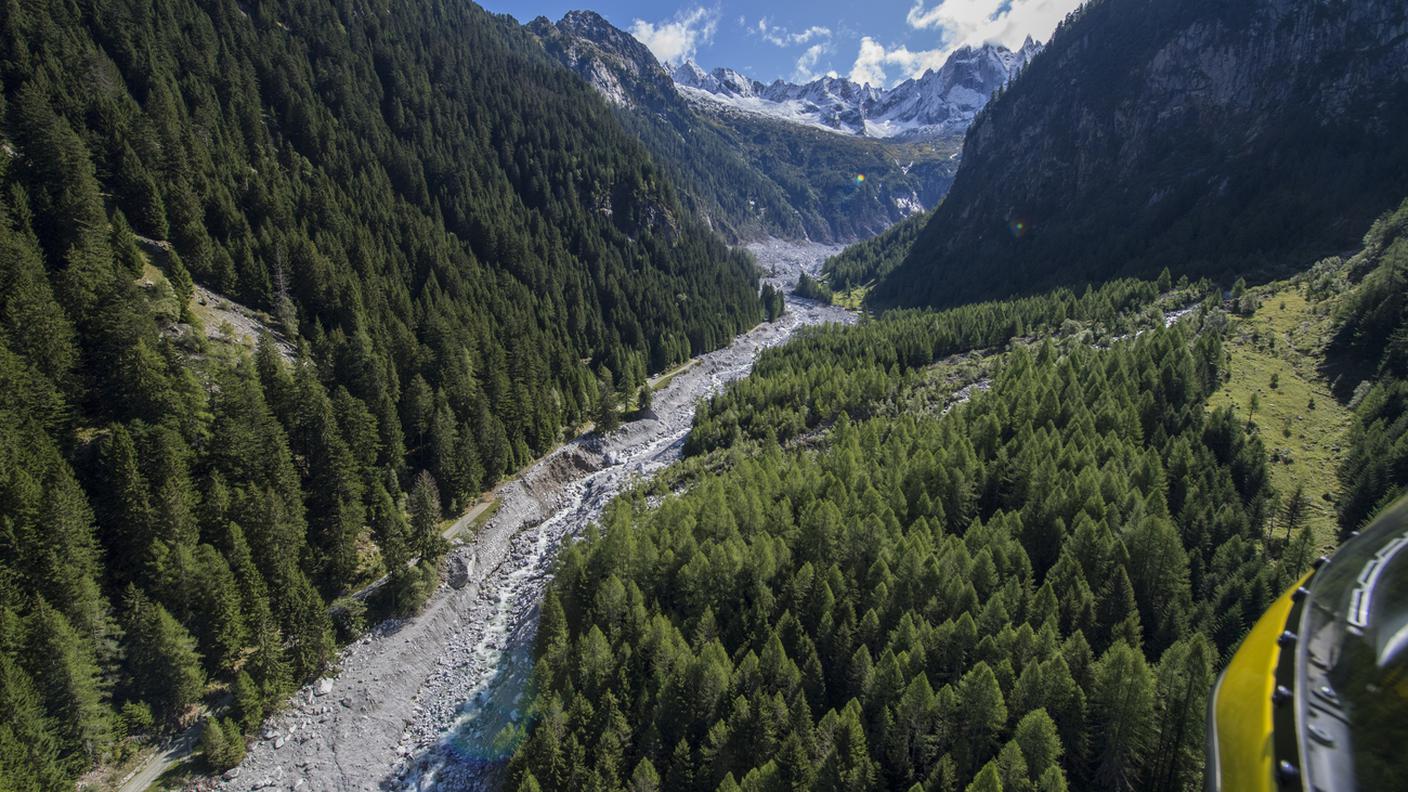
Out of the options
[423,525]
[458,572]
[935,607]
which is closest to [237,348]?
[423,525]

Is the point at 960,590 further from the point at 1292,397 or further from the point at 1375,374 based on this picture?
the point at 1375,374

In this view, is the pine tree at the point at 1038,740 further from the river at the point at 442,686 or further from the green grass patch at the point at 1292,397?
the green grass patch at the point at 1292,397

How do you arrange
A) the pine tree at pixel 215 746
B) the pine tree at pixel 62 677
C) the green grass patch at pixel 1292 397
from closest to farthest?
1. the pine tree at pixel 62 677
2. the pine tree at pixel 215 746
3. the green grass patch at pixel 1292 397

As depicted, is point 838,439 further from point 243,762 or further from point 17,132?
point 17,132

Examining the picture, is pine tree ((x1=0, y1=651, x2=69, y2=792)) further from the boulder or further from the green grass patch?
the green grass patch

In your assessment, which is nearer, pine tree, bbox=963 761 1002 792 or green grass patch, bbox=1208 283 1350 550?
pine tree, bbox=963 761 1002 792

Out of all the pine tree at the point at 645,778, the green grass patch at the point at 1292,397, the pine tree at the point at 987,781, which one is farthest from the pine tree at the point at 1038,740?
the green grass patch at the point at 1292,397

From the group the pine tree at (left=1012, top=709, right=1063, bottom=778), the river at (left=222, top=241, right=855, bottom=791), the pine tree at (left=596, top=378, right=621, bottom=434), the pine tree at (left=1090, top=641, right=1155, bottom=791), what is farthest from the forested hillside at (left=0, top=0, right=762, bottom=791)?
the pine tree at (left=1090, top=641, right=1155, bottom=791)
